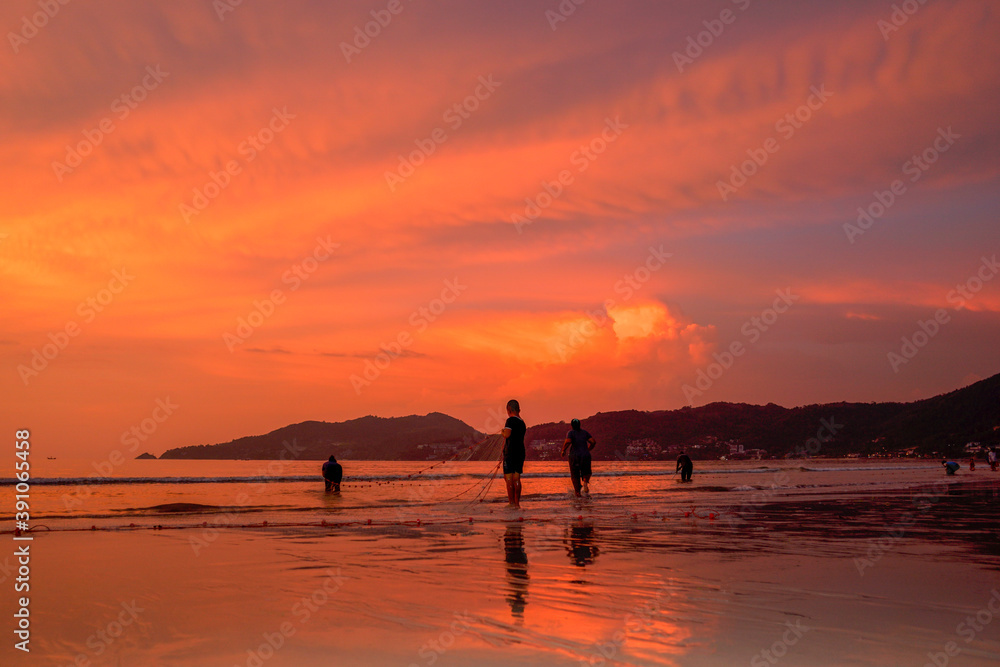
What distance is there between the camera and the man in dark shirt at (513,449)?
22.0 metres

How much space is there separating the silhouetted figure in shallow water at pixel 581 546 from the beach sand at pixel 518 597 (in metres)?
0.09

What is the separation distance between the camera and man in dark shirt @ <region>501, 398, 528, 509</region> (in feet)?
72.2

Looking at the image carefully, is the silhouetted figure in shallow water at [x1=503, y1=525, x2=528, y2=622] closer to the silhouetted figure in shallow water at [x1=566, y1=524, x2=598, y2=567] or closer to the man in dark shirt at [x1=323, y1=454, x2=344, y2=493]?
the silhouetted figure in shallow water at [x1=566, y1=524, x2=598, y2=567]

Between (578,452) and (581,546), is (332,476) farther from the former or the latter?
(581,546)

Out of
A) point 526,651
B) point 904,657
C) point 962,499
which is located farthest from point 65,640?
point 962,499

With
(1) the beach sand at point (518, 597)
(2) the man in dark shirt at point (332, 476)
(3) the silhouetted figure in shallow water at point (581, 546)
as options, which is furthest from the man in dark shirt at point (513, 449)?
(2) the man in dark shirt at point (332, 476)

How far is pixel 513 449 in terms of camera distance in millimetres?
22000

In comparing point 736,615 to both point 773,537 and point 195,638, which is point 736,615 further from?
point 773,537

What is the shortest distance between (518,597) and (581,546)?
4.98 m

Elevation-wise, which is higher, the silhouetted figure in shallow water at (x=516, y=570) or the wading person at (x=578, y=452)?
the wading person at (x=578, y=452)

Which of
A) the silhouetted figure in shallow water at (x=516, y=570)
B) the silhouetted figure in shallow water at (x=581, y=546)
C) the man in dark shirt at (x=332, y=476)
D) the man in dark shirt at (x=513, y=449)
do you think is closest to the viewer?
the silhouetted figure in shallow water at (x=516, y=570)

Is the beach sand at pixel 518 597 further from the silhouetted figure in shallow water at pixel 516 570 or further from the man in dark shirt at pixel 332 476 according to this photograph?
the man in dark shirt at pixel 332 476

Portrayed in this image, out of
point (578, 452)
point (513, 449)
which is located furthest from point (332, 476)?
point (513, 449)

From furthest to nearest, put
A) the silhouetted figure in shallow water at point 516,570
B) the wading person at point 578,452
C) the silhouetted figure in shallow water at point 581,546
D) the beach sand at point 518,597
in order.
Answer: the wading person at point 578,452
the silhouetted figure in shallow water at point 581,546
the silhouetted figure in shallow water at point 516,570
the beach sand at point 518,597
